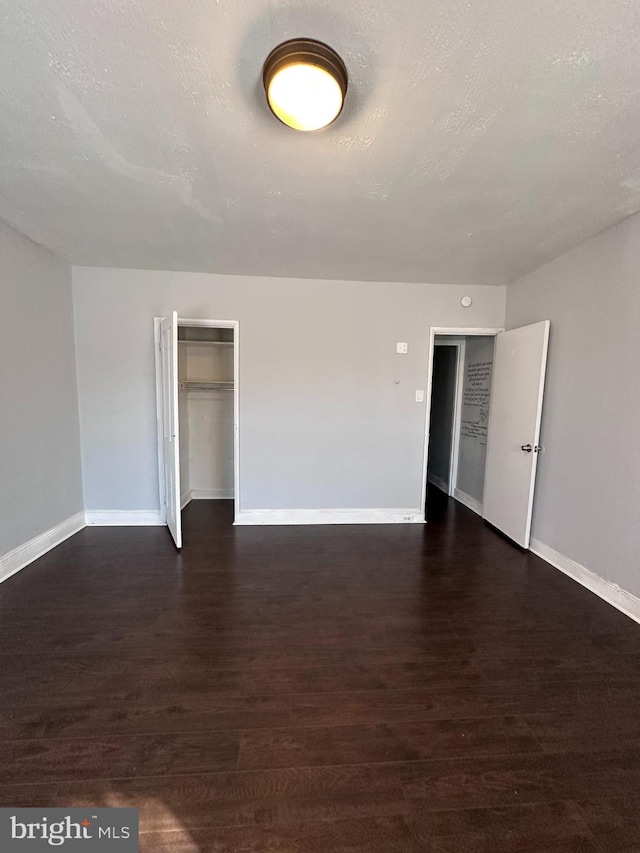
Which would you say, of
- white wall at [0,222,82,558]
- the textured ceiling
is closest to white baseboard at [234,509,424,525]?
white wall at [0,222,82,558]

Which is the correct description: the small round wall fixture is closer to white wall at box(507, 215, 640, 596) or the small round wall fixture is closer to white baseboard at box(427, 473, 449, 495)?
white wall at box(507, 215, 640, 596)

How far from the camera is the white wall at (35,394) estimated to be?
2.66 m

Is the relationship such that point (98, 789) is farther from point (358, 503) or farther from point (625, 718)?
point (358, 503)

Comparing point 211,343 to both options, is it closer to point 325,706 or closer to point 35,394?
point 35,394

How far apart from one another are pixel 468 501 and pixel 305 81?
14.4 feet

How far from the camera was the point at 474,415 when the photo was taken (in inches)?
175

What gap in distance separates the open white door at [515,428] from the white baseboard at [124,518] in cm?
350

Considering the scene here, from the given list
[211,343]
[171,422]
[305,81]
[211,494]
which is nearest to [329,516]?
[211,494]

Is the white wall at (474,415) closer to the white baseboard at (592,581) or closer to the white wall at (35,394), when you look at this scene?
the white baseboard at (592,581)

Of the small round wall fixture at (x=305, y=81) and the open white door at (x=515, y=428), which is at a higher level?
the small round wall fixture at (x=305, y=81)

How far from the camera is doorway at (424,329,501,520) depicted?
4188mm

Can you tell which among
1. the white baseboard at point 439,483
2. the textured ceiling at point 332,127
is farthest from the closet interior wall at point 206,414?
the white baseboard at point 439,483

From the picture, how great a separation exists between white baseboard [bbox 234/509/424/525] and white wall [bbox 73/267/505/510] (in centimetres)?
7

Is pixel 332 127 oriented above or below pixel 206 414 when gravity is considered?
above
